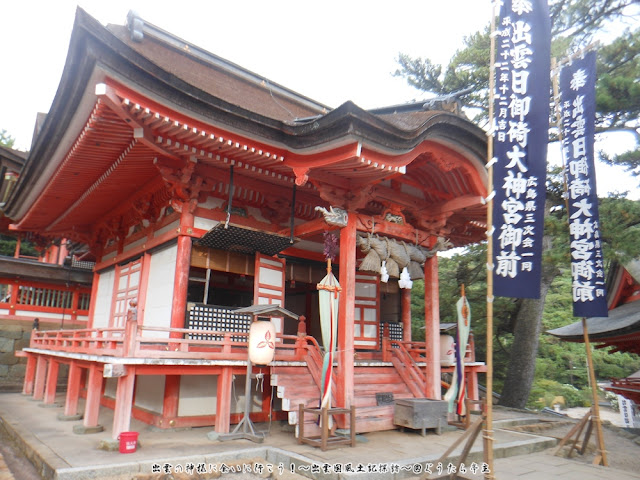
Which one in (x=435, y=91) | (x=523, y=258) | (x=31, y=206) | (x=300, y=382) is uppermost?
(x=435, y=91)

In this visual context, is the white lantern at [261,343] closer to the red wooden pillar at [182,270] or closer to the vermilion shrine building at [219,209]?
the vermilion shrine building at [219,209]

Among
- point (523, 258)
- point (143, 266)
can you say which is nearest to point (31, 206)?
point (143, 266)

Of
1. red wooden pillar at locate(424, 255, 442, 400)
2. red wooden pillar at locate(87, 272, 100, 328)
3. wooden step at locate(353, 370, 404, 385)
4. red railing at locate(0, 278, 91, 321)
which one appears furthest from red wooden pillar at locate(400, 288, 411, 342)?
red railing at locate(0, 278, 91, 321)

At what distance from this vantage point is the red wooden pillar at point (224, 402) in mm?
7445

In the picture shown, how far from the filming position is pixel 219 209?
9.40 m

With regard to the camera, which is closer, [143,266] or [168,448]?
[168,448]

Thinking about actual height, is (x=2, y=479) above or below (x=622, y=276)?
below

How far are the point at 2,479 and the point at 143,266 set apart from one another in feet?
16.3

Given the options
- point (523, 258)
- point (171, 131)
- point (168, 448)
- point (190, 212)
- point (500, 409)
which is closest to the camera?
point (523, 258)

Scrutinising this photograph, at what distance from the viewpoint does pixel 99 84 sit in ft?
20.1

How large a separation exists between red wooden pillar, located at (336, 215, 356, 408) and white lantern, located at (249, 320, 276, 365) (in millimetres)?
1387

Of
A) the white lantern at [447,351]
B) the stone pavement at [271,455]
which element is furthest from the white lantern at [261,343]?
the white lantern at [447,351]

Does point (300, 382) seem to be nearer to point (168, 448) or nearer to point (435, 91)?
point (168, 448)

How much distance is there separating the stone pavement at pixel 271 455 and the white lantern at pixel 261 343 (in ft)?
4.35
